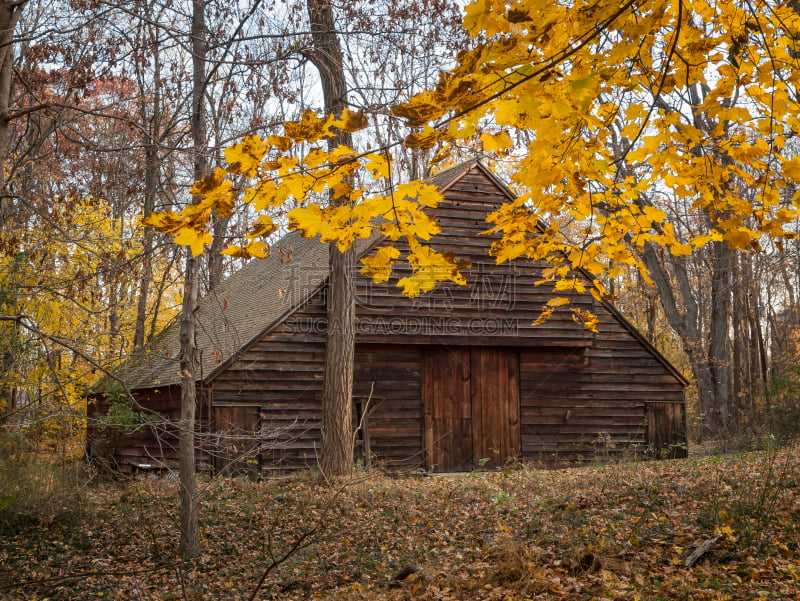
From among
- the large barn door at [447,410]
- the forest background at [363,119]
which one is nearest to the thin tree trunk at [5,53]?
the forest background at [363,119]

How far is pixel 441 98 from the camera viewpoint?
9.97 feet

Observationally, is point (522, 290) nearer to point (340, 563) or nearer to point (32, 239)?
point (340, 563)

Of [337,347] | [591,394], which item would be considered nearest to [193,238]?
[337,347]

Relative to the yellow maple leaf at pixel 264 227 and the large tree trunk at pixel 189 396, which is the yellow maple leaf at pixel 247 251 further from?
the large tree trunk at pixel 189 396

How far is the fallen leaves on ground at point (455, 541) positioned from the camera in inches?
243

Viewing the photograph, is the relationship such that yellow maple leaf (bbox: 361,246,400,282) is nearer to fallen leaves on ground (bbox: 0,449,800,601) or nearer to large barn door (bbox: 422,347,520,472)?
fallen leaves on ground (bbox: 0,449,800,601)

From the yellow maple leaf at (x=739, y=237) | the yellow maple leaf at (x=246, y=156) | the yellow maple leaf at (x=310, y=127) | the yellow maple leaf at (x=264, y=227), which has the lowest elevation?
the yellow maple leaf at (x=264, y=227)

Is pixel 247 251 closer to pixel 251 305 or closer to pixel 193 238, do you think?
pixel 193 238

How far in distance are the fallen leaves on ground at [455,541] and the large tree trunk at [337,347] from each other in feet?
2.22

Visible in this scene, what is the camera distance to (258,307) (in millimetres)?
18047

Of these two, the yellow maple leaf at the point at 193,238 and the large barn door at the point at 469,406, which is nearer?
the yellow maple leaf at the point at 193,238

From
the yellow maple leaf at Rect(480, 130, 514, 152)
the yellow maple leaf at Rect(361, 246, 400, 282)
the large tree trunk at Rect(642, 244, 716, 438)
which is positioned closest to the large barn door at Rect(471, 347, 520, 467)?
the large tree trunk at Rect(642, 244, 716, 438)

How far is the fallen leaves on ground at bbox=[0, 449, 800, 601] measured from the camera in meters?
6.16

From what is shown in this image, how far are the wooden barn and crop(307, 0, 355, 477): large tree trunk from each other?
228 centimetres
